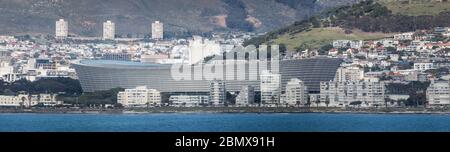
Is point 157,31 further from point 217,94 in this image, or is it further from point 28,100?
point 217,94

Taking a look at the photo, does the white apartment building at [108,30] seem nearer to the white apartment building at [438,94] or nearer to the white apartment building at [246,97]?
the white apartment building at [246,97]

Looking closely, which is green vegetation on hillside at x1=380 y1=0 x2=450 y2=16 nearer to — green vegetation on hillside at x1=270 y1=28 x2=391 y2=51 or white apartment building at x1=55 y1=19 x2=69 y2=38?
green vegetation on hillside at x1=270 y1=28 x2=391 y2=51

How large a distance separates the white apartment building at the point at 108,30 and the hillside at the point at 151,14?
0.75 meters

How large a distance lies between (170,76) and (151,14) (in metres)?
28.9

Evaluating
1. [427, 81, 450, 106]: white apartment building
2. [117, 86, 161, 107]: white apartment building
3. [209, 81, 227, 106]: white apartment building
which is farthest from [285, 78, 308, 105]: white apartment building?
[117, 86, 161, 107]: white apartment building

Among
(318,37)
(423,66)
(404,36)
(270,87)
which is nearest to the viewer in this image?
(270,87)

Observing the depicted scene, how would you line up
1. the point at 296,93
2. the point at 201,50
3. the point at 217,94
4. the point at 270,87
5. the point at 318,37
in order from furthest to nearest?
the point at 201,50
the point at 318,37
the point at 270,87
the point at 217,94
the point at 296,93

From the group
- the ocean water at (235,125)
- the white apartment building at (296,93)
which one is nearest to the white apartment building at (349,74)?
the white apartment building at (296,93)

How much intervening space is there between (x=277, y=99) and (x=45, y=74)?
12.8 meters

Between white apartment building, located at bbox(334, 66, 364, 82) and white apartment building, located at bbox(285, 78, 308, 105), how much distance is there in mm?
1420

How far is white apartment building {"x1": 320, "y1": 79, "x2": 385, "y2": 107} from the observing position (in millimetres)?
38281

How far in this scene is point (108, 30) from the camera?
237 feet

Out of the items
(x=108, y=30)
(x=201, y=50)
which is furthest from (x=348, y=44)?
(x=108, y=30)
